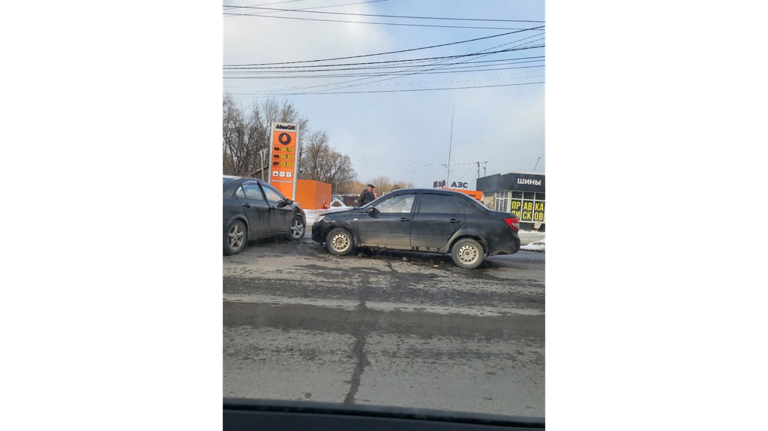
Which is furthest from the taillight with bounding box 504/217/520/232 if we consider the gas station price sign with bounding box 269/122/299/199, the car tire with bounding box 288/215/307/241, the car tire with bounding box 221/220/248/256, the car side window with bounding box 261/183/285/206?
the car tire with bounding box 221/220/248/256

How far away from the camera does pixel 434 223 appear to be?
5996 millimetres

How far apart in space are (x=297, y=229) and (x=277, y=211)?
0.69 m

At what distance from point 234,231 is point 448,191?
3091 millimetres

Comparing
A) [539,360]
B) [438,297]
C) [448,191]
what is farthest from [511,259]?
[539,360]

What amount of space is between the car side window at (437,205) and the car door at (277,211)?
7.49 feet

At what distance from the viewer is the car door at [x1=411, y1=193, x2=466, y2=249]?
235 inches

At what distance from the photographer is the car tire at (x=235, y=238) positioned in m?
4.96

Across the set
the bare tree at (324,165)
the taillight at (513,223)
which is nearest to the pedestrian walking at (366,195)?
Result: the bare tree at (324,165)
